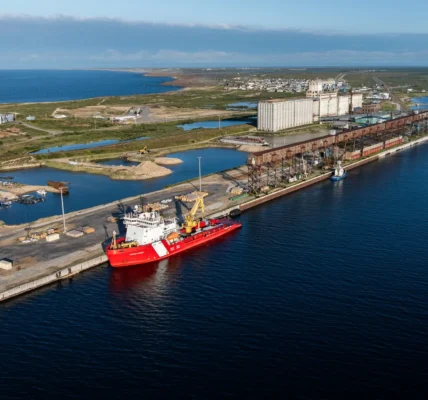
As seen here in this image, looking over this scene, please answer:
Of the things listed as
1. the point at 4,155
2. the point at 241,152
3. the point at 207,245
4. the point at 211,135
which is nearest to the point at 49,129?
the point at 4,155

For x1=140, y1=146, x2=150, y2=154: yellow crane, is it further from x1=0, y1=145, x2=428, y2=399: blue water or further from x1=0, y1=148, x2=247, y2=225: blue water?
x1=0, y1=145, x2=428, y2=399: blue water

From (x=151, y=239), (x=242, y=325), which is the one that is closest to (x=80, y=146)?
(x=151, y=239)

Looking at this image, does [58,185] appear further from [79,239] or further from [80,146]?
[80,146]

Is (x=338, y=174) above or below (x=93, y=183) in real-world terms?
above

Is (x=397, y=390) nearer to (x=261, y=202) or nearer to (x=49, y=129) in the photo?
(x=261, y=202)

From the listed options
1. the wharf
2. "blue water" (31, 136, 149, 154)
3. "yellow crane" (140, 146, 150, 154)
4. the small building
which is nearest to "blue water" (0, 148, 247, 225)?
the wharf

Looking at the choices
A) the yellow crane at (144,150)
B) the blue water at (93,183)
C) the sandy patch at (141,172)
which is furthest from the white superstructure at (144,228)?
the yellow crane at (144,150)

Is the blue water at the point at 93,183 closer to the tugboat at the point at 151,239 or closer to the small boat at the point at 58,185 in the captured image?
the small boat at the point at 58,185
